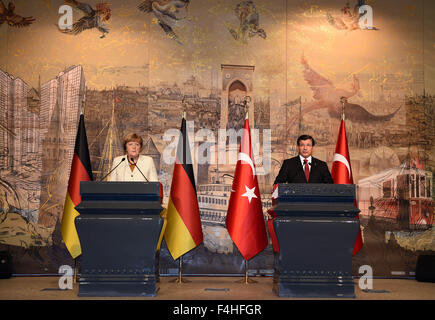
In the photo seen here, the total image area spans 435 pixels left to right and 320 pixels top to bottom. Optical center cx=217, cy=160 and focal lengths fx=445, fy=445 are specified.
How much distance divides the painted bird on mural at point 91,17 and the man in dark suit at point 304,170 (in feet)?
11.2

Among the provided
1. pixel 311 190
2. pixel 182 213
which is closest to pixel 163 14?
pixel 182 213

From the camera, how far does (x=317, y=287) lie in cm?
409

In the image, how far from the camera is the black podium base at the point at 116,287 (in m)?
4.04

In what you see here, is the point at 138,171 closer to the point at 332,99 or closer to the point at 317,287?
the point at 317,287

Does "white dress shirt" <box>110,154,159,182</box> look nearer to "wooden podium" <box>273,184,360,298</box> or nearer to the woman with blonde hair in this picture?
the woman with blonde hair

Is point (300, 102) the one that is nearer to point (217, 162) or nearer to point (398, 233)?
point (217, 162)

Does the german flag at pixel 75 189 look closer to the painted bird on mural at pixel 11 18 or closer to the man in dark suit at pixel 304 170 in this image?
the painted bird on mural at pixel 11 18

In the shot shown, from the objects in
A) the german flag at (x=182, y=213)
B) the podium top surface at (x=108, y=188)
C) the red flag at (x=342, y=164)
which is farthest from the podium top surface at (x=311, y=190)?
the red flag at (x=342, y=164)

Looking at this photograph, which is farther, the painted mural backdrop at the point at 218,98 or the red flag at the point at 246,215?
the painted mural backdrop at the point at 218,98

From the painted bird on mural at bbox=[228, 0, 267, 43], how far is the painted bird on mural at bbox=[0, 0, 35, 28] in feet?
9.86

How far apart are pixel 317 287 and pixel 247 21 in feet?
13.8

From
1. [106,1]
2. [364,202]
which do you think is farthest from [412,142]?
[106,1]

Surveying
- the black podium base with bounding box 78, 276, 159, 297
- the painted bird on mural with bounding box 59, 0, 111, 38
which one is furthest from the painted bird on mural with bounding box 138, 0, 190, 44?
the black podium base with bounding box 78, 276, 159, 297

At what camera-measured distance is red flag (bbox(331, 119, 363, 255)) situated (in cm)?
595
